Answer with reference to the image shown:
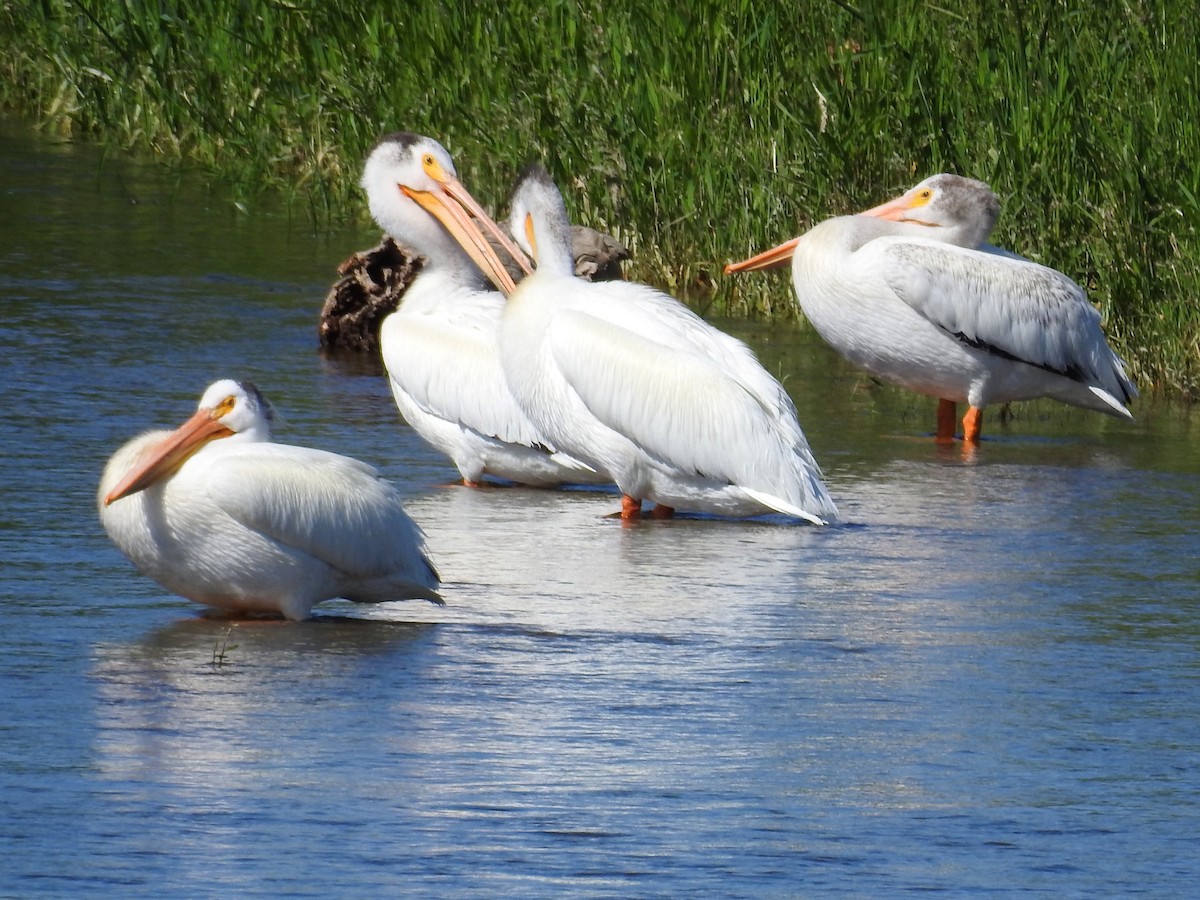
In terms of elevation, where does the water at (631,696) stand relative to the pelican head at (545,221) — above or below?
below

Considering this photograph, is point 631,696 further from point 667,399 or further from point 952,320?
point 952,320

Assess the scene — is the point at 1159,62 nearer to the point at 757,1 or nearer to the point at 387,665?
the point at 757,1

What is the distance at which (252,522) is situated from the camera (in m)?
4.68

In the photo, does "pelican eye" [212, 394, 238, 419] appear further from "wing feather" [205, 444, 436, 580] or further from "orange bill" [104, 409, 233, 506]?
"wing feather" [205, 444, 436, 580]

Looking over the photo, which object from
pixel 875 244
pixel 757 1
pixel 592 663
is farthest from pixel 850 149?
pixel 592 663

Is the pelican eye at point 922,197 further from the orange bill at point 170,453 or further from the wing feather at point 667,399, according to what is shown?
the orange bill at point 170,453

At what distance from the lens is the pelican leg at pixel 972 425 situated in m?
7.93

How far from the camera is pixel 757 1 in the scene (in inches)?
413

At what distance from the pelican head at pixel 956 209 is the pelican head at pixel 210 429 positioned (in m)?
3.88

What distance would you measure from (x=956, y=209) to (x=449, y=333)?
2212mm

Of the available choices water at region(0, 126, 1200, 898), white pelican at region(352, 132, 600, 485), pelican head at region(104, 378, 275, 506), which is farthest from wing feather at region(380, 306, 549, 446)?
pelican head at region(104, 378, 275, 506)

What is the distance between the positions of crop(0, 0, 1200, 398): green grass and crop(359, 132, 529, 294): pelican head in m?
2.31

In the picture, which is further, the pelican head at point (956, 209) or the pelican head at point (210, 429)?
the pelican head at point (956, 209)

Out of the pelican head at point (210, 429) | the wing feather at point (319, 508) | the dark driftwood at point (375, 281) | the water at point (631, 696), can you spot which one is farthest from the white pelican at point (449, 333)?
the wing feather at point (319, 508)
